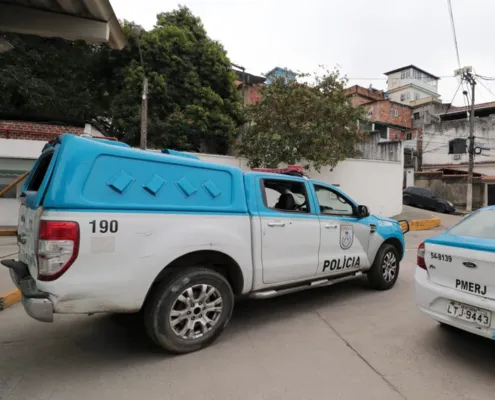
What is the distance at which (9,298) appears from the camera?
444 cm

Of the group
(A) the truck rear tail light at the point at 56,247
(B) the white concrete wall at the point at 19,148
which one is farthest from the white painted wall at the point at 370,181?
(A) the truck rear tail light at the point at 56,247

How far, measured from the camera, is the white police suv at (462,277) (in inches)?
113

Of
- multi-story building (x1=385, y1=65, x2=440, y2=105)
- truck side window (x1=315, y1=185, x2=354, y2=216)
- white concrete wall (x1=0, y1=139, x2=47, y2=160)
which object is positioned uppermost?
multi-story building (x1=385, y1=65, x2=440, y2=105)

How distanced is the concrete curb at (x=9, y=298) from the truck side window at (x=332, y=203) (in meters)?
4.11

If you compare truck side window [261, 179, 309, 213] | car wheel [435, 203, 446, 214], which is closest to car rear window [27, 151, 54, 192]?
truck side window [261, 179, 309, 213]

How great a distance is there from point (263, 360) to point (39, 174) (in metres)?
Result: 2.87

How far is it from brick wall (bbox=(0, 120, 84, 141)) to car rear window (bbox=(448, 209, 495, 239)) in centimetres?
1199

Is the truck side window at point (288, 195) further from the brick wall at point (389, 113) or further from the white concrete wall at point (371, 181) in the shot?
the brick wall at point (389, 113)

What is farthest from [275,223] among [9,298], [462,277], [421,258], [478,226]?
[9,298]

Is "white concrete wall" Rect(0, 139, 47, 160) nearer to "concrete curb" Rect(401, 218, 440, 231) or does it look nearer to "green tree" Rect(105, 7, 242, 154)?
"green tree" Rect(105, 7, 242, 154)

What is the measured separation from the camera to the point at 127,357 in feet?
10.3

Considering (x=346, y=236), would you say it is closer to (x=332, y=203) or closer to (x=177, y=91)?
(x=332, y=203)

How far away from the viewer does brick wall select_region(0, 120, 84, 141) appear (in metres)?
11.3

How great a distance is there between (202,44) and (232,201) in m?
15.5
